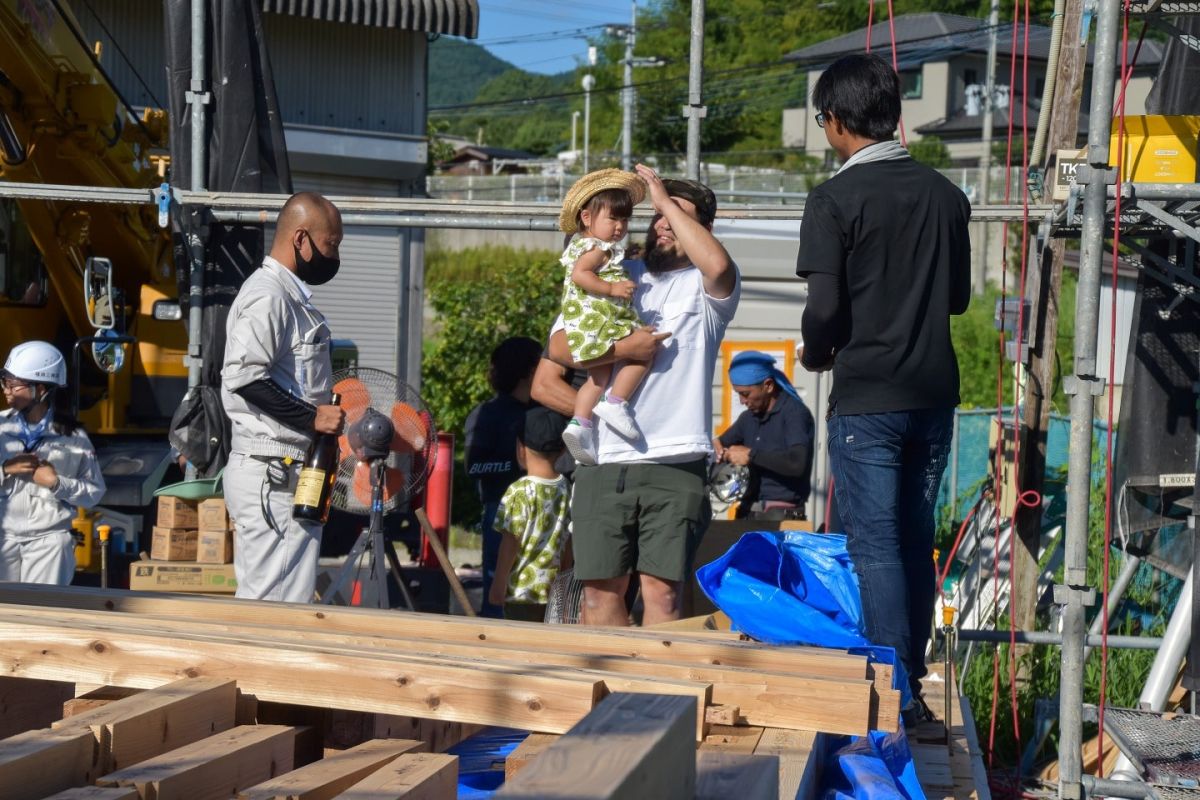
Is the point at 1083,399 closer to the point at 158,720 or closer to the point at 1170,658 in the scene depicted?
the point at 1170,658

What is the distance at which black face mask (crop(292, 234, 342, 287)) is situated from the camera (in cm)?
524

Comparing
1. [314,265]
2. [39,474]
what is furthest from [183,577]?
[314,265]

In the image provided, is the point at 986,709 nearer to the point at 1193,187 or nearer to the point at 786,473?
the point at 786,473

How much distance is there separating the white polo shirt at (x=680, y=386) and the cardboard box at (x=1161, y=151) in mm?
1932

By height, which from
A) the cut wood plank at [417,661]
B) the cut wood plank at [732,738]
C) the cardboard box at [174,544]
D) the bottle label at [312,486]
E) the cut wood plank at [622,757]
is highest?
the cut wood plank at [622,757]

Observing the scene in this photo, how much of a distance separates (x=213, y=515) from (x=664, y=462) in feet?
12.3

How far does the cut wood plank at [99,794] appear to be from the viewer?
87.3 inches

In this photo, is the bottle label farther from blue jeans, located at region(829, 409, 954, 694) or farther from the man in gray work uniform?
blue jeans, located at region(829, 409, 954, 694)

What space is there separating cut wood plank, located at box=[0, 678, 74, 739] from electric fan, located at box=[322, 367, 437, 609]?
2.66 meters

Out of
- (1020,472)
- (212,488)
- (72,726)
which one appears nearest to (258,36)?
(212,488)

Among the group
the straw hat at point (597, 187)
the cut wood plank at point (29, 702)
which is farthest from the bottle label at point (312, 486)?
the cut wood plank at point (29, 702)

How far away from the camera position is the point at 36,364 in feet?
21.6

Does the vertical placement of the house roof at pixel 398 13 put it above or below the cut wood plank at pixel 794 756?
above

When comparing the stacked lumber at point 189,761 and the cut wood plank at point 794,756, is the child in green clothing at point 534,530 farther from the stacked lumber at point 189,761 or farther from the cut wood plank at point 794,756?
the stacked lumber at point 189,761
